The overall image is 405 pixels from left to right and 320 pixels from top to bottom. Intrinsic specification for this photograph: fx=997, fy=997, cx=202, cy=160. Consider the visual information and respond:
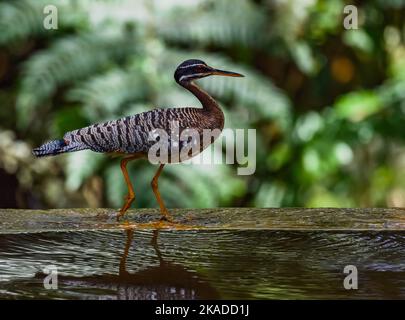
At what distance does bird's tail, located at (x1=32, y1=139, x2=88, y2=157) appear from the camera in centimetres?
288

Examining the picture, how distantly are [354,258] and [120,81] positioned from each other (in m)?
3.06

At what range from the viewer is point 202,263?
8.28ft

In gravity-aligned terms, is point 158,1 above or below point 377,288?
above

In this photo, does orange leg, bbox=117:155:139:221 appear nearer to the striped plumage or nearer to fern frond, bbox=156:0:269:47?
the striped plumage

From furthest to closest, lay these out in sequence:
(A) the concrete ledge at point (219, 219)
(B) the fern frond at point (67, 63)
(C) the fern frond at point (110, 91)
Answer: (B) the fern frond at point (67, 63) < (C) the fern frond at point (110, 91) < (A) the concrete ledge at point (219, 219)

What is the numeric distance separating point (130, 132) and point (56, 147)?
0.22 meters

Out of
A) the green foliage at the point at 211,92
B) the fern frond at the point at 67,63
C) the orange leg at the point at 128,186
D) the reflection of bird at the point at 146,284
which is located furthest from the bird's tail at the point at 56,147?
the fern frond at the point at 67,63

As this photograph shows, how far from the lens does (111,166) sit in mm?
5520

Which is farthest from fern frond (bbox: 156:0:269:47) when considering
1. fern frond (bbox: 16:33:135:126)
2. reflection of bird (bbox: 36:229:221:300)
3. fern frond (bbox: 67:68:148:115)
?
reflection of bird (bbox: 36:229:221:300)

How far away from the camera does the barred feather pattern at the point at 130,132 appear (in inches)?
115

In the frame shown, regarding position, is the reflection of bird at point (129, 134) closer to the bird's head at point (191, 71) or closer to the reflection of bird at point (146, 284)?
the bird's head at point (191, 71)

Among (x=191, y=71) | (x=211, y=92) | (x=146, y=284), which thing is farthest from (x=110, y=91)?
(x=146, y=284)
